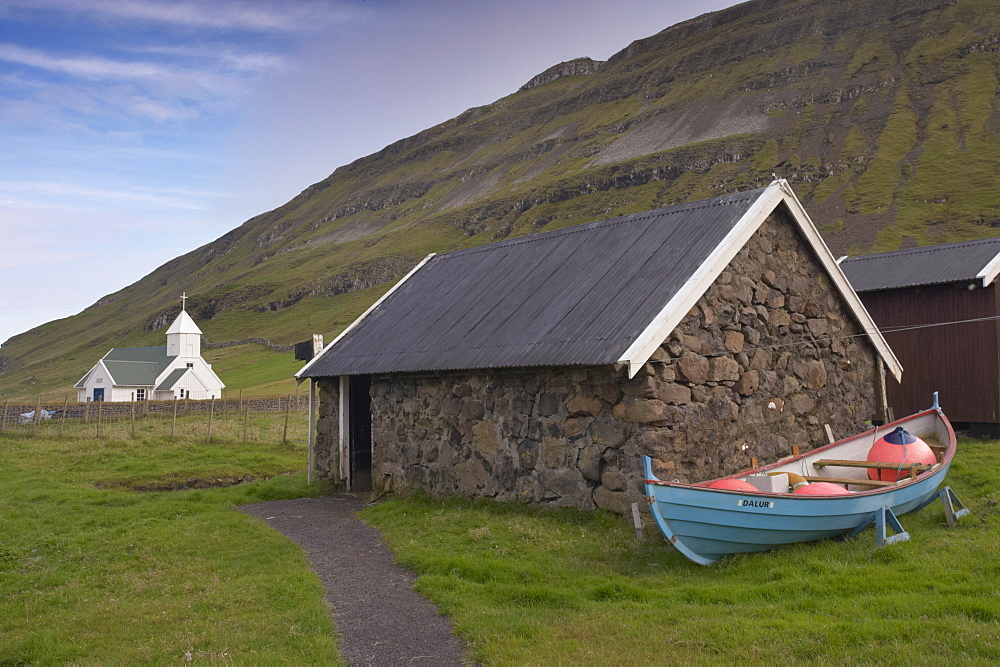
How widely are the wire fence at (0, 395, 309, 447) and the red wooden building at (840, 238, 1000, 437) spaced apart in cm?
1861

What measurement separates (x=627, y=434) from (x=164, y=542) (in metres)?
7.28

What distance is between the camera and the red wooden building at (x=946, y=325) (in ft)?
61.8

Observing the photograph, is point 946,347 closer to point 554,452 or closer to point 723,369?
point 723,369

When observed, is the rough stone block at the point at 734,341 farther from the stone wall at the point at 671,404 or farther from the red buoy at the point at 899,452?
the red buoy at the point at 899,452

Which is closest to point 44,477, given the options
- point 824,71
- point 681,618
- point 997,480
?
point 681,618

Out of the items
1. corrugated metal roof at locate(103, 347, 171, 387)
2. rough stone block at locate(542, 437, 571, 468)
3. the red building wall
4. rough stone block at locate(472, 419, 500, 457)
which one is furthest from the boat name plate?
corrugated metal roof at locate(103, 347, 171, 387)

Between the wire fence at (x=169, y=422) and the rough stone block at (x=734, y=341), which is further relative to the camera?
Answer: the wire fence at (x=169, y=422)

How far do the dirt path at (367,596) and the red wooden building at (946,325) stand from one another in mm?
14742

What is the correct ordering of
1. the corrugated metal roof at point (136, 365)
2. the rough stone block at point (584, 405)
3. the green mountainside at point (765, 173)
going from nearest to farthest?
1. the rough stone block at point (584, 405)
2. the corrugated metal roof at point (136, 365)
3. the green mountainside at point (765, 173)

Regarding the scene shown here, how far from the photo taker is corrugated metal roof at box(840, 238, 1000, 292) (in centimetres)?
1919

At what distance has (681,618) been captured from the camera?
23.7ft

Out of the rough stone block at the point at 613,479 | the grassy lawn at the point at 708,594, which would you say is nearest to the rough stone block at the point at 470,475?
the grassy lawn at the point at 708,594

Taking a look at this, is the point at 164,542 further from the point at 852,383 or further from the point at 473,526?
the point at 852,383

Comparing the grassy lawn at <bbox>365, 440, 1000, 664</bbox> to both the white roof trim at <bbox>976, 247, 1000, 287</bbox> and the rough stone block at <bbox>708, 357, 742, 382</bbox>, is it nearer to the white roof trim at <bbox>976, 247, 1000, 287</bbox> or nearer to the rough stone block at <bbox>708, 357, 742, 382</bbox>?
the rough stone block at <bbox>708, 357, 742, 382</bbox>
